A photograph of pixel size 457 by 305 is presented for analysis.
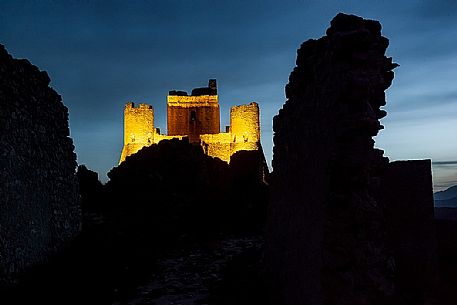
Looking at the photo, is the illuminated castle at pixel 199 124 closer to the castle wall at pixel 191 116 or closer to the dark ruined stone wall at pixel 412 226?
the castle wall at pixel 191 116

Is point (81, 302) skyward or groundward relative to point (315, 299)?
groundward

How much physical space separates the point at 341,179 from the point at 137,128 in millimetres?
37812

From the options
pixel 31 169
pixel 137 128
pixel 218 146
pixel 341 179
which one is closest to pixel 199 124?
pixel 137 128

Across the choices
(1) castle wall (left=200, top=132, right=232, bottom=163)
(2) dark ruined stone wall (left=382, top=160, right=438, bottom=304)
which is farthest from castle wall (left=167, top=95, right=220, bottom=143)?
(2) dark ruined stone wall (left=382, top=160, right=438, bottom=304)

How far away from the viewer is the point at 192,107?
45.7 metres

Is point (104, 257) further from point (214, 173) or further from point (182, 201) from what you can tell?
point (214, 173)

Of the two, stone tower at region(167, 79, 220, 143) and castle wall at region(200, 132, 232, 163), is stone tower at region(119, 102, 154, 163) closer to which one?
stone tower at region(167, 79, 220, 143)

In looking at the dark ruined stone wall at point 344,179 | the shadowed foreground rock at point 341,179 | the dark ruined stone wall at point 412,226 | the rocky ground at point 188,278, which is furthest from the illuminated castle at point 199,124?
the dark ruined stone wall at point 344,179

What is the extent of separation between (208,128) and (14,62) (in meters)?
38.2

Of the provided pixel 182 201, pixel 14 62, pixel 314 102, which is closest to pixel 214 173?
pixel 182 201

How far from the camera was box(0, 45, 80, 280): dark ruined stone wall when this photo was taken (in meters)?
6.65

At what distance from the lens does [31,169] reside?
7.79 metres

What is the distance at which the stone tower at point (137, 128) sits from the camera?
1567 inches

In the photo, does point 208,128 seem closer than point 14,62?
No
